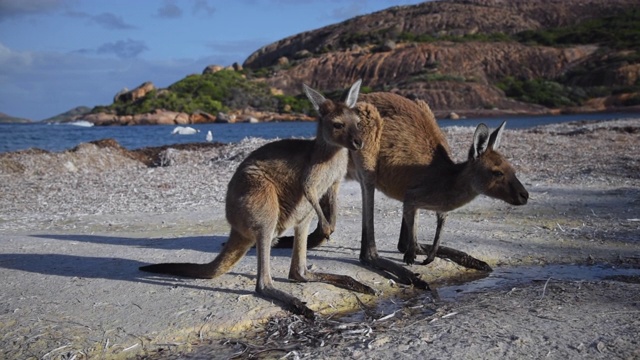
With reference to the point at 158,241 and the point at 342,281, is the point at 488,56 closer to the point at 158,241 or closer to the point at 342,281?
the point at 158,241

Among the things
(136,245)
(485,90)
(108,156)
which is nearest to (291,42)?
(485,90)

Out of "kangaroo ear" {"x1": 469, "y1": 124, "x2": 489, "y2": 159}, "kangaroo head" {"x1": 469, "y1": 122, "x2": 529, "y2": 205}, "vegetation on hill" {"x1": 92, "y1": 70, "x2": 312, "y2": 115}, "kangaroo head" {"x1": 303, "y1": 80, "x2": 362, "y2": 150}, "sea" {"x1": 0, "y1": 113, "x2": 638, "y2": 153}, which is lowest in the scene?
"sea" {"x1": 0, "y1": 113, "x2": 638, "y2": 153}

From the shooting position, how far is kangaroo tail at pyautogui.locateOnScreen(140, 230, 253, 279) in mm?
4884

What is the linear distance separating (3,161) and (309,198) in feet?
40.7

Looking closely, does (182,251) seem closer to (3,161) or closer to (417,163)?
(417,163)

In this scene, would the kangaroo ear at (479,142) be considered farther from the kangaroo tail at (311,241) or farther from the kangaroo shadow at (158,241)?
the kangaroo shadow at (158,241)

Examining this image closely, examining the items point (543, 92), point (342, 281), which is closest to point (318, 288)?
point (342, 281)

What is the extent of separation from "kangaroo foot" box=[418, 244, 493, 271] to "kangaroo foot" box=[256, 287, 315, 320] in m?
1.56

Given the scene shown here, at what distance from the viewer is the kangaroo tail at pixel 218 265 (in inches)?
192

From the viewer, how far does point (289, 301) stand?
443cm

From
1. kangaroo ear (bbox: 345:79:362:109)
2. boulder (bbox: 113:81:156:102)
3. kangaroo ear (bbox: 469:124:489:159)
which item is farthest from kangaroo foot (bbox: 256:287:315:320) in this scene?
boulder (bbox: 113:81:156:102)

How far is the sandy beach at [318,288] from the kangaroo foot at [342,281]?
→ 0.06 metres

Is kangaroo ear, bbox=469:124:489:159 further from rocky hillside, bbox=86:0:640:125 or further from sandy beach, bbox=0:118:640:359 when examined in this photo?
rocky hillside, bbox=86:0:640:125

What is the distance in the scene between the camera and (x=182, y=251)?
19.5 ft
